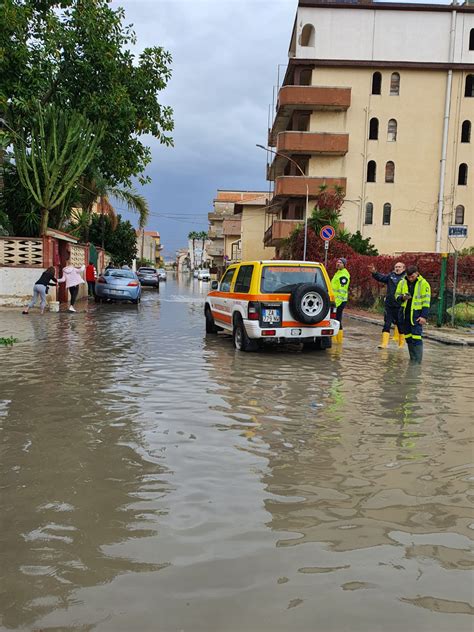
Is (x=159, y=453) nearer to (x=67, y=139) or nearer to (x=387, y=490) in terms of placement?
(x=387, y=490)

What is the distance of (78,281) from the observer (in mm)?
20656

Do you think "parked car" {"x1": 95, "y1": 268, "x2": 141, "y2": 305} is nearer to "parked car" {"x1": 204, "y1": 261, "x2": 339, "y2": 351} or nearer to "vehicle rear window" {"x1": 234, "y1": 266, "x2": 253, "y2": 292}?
"vehicle rear window" {"x1": 234, "y1": 266, "x2": 253, "y2": 292}

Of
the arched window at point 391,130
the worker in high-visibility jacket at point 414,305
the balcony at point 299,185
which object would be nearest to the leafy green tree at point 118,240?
the balcony at point 299,185

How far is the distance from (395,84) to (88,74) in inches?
1143

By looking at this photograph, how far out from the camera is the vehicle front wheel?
1152 cm

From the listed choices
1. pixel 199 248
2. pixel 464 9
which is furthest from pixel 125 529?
pixel 199 248

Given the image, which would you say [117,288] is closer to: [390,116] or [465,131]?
[390,116]

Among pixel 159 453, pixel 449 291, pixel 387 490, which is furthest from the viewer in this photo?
pixel 449 291

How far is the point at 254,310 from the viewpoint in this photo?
11133 mm

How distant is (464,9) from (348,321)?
106 ft

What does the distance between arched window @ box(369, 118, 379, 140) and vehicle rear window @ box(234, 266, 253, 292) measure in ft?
113

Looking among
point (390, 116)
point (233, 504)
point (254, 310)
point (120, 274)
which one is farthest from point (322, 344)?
point (390, 116)

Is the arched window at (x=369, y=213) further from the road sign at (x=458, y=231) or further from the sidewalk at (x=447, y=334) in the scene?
the road sign at (x=458, y=231)

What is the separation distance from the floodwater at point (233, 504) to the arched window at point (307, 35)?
40.0 meters
